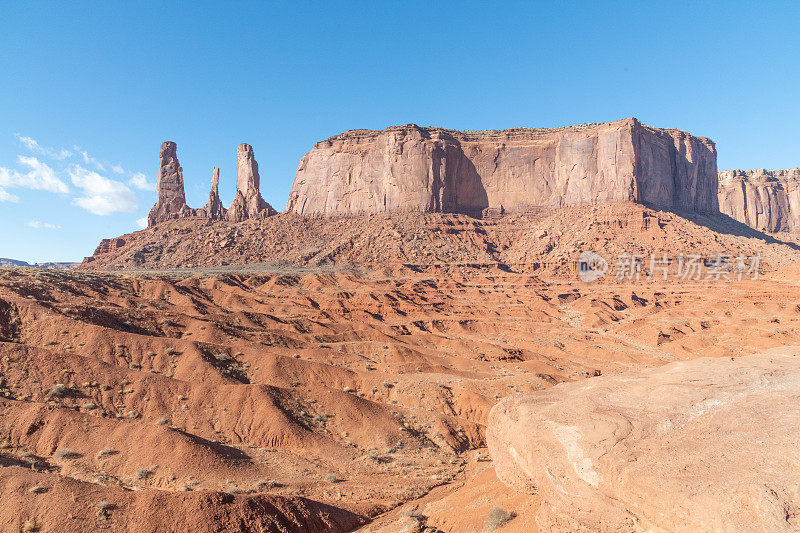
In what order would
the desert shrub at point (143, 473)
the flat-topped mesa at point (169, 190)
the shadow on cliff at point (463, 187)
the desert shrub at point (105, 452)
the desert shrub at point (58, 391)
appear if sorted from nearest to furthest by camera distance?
the desert shrub at point (143, 473), the desert shrub at point (105, 452), the desert shrub at point (58, 391), the shadow on cliff at point (463, 187), the flat-topped mesa at point (169, 190)

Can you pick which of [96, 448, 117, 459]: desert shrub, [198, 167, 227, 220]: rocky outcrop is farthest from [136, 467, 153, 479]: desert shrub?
[198, 167, 227, 220]: rocky outcrop

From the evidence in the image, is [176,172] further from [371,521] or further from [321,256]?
[371,521]

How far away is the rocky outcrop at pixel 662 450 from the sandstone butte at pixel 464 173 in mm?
84887

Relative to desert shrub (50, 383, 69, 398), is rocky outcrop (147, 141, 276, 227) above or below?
above

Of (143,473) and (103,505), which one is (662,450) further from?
(143,473)

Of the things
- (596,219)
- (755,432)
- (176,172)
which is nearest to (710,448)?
(755,432)

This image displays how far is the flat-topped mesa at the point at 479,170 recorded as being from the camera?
89.0 m

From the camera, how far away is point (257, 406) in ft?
53.6

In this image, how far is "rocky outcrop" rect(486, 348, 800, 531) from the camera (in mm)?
4590

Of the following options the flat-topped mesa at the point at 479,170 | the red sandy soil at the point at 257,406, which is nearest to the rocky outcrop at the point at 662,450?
the red sandy soil at the point at 257,406

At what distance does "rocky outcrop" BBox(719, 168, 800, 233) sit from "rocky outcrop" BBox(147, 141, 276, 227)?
448 ft

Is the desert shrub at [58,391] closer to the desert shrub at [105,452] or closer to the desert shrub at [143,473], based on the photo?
the desert shrub at [105,452]

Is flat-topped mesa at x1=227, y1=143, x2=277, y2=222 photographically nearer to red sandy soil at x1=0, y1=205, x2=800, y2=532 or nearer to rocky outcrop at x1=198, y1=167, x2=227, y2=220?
rocky outcrop at x1=198, y1=167, x2=227, y2=220

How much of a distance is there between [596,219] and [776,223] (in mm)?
90198
